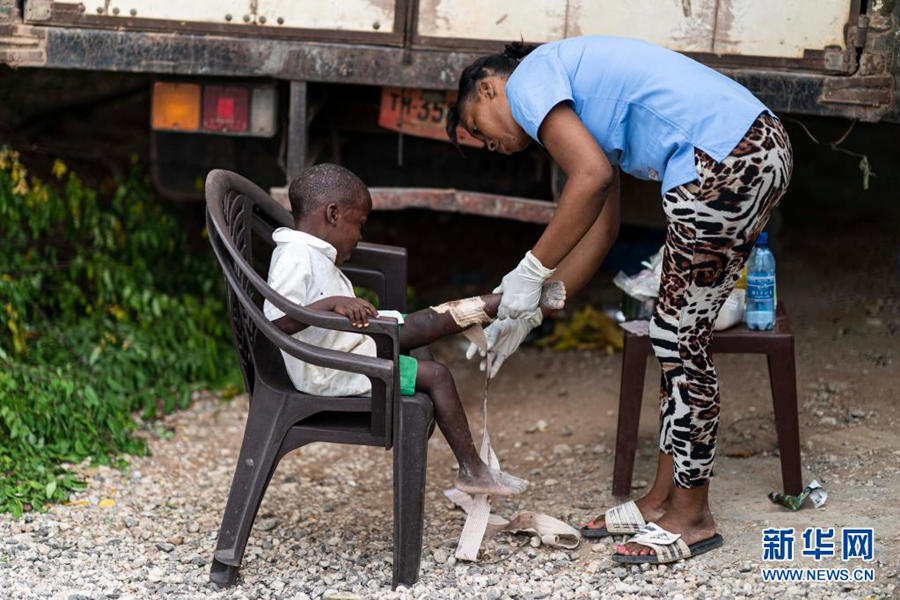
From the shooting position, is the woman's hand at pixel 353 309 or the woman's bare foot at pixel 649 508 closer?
the woman's hand at pixel 353 309

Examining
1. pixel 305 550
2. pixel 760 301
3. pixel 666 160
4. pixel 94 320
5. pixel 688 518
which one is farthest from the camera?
pixel 94 320

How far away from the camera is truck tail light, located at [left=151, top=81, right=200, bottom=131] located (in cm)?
414

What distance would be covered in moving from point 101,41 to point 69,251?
133 centimetres

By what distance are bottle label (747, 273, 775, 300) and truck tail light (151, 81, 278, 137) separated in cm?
193

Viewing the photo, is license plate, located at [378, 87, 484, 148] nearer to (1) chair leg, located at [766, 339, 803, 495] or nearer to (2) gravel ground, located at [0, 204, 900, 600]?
(2) gravel ground, located at [0, 204, 900, 600]

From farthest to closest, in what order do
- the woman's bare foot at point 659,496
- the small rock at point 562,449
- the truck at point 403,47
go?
1. the small rock at point 562,449
2. the truck at point 403,47
3. the woman's bare foot at point 659,496

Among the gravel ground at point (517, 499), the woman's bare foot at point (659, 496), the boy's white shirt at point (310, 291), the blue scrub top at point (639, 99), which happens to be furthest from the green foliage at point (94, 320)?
the blue scrub top at point (639, 99)

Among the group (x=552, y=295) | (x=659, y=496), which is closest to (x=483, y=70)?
(x=552, y=295)

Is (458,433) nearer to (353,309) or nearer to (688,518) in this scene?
(353,309)

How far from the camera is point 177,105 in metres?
4.15

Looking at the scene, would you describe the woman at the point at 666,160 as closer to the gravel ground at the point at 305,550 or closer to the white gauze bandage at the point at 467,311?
the white gauze bandage at the point at 467,311

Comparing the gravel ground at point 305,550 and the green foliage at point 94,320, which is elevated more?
the green foliage at point 94,320

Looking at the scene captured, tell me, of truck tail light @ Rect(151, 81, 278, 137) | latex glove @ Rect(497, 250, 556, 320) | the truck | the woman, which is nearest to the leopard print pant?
the woman

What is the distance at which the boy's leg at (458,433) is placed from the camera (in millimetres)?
3040
